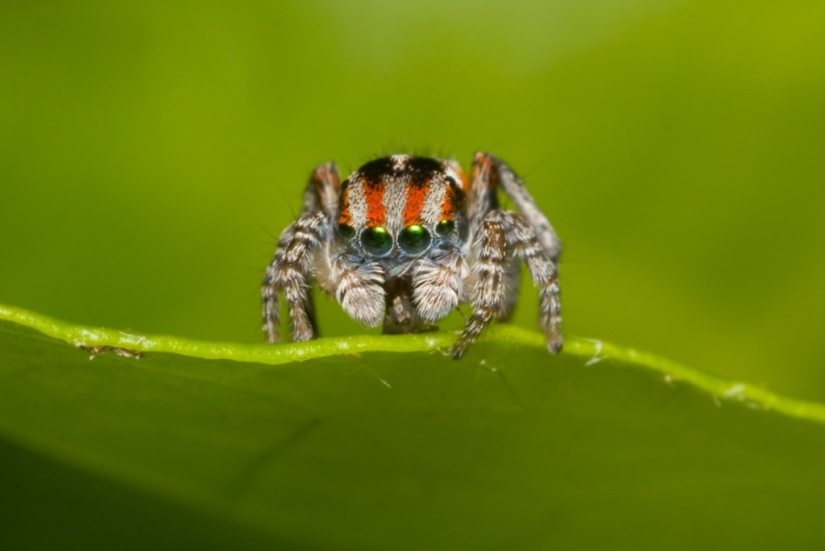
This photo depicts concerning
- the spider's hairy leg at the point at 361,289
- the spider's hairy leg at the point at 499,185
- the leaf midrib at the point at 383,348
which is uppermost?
the spider's hairy leg at the point at 499,185

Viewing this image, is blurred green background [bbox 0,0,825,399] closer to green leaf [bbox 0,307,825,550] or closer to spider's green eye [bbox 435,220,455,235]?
spider's green eye [bbox 435,220,455,235]

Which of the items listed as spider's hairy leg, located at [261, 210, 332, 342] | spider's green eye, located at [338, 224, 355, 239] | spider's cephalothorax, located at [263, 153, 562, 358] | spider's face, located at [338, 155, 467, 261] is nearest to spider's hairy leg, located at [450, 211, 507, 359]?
spider's cephalothorax, located at [263, 153, 562, 358]

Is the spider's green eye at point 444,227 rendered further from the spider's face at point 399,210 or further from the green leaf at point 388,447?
the green leaf at point 388,447

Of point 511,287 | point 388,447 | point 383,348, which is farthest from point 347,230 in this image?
point 383,348

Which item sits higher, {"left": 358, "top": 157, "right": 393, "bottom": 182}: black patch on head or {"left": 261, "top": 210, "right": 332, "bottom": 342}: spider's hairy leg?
{"left": 358, "top": 157, "right": 393, "bottom": 182}: black patch on head

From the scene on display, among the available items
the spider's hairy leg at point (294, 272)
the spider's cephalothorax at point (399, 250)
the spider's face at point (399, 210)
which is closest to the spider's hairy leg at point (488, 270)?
the spider's cephalothorax at point (399, 250)

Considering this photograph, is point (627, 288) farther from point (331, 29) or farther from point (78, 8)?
point (78, 8)
